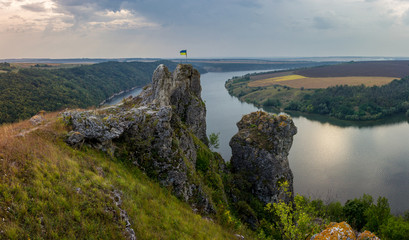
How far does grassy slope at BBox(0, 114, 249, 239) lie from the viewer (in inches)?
265

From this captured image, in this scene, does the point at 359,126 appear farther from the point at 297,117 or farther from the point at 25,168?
the point at 25,168

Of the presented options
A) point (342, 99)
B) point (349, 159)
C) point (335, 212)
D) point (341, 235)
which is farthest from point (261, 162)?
point (342, 99)

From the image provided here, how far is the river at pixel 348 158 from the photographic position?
40.7 m

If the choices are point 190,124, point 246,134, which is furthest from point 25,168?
point 246,134

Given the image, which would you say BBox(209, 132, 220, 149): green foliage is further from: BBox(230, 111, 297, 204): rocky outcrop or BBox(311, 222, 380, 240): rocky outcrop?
BBox(311, 222, 380, 240): rocky outcrop

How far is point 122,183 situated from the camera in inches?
404

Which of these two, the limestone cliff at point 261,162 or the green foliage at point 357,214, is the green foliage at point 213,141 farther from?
the green foliage at point 357,214

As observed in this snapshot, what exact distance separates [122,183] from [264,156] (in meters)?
18.4

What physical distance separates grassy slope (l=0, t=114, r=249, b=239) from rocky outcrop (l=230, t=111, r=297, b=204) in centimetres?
1361

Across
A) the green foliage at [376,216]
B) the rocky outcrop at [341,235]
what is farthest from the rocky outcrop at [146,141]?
the green foliage at [376,216]

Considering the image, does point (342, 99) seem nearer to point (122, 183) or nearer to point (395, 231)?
point (395, 231)

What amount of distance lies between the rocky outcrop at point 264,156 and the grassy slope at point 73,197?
44.6 ft

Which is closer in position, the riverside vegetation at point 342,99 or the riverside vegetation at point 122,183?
the riverside vegetation at point 122,183

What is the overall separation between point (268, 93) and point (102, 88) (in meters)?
112
